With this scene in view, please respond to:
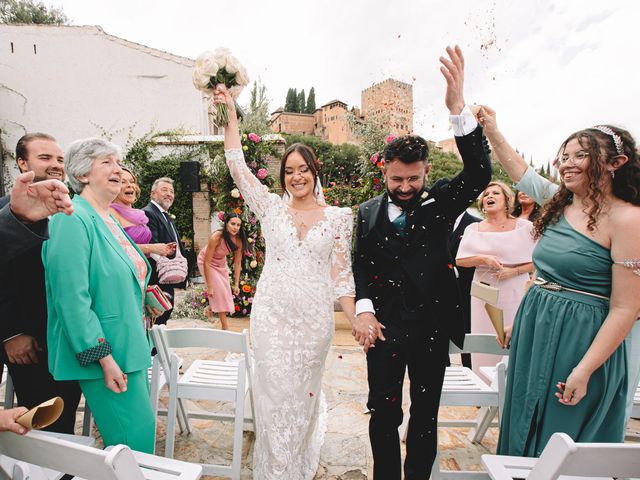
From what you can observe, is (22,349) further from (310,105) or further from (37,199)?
(310,105)

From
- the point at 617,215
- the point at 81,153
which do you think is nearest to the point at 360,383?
the point at 617,215

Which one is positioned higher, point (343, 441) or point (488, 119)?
point (488, 119)

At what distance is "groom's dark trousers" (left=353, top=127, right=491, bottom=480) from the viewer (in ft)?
6.56

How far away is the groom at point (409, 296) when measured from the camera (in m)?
1.98

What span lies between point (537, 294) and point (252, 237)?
17.8ft

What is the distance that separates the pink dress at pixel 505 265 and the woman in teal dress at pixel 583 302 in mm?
1551

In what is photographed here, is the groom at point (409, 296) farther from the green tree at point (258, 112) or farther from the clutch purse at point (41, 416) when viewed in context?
the green tree at point (258, 112)

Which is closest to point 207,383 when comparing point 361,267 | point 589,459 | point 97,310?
point 97,310

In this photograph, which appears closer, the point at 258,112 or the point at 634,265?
the point at 634,265

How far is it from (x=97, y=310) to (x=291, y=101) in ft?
208

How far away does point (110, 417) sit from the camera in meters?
1.80

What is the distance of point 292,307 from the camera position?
95.3 inches

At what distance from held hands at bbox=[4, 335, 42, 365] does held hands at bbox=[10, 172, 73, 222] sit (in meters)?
0.71

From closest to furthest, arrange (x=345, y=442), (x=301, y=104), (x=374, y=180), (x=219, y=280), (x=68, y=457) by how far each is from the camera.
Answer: (x=68, y=457), (x=345, y=442), (x=219, y=280), (x=374, y=180), (x=301, y=104)
